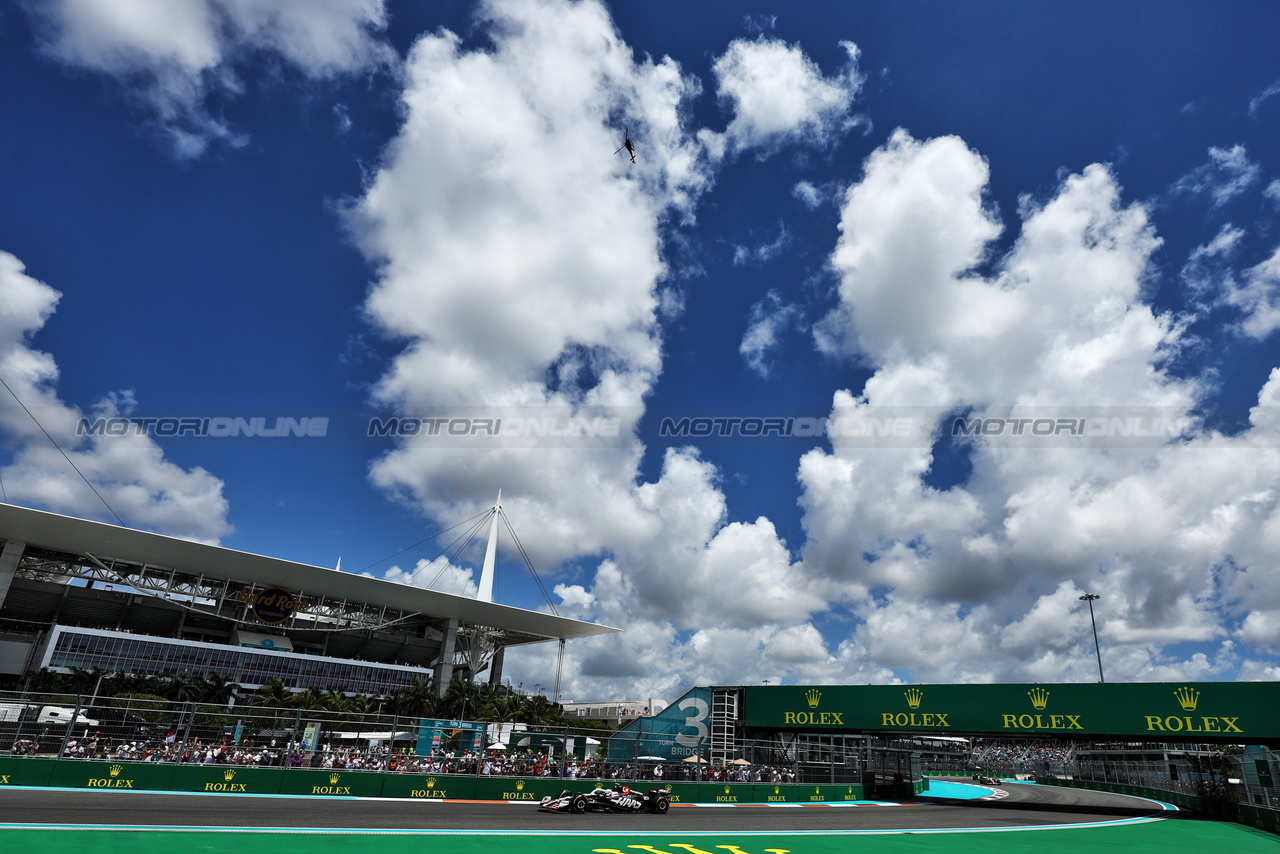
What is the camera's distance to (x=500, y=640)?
3984 inches

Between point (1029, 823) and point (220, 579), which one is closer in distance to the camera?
point (1029, 823)

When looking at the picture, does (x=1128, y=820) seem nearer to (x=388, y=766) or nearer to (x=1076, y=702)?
(x=1076, y=702)

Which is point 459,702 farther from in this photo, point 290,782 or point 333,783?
point 290,782

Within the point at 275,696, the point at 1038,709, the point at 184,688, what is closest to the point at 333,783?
the point at 1038,709

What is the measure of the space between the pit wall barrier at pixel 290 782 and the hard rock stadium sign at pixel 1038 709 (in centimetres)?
915

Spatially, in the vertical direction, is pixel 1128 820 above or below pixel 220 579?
below

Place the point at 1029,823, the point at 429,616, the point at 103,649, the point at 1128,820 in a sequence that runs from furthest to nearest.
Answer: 1. the point at 429,616
2. the point at 103,649
3. the point at 1128,820
4. the point at 1029,823

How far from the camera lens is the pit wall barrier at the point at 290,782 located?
64.4ft

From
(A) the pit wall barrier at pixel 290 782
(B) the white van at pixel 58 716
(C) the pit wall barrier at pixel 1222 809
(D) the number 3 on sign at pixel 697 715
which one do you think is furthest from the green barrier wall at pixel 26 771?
(C) the pit wall barrier at pixel 1222 809

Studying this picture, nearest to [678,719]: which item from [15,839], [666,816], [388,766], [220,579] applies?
Result: [666,816]

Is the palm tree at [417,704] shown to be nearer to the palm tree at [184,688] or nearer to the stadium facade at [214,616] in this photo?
the stadium facade at [214,616]

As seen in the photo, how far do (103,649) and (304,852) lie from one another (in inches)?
3282

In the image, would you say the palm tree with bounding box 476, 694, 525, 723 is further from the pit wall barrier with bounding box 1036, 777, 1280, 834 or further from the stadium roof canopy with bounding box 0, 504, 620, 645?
the pit wall barrier with bounding box 1036, 777, 1280, 834

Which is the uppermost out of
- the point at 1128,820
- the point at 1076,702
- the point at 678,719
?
the point at 1076,702
